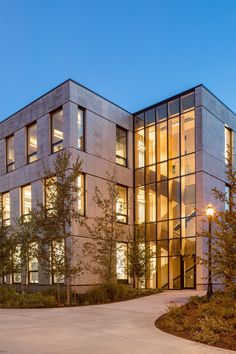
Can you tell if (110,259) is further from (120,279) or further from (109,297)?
(120,279)

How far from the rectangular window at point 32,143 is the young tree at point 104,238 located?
209 inches

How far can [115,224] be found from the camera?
23969 mm

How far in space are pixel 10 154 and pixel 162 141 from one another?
11.1 metres

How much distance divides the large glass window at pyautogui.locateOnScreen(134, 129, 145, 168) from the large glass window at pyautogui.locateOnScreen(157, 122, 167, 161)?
1427 millimetres

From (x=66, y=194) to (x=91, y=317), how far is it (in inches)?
266

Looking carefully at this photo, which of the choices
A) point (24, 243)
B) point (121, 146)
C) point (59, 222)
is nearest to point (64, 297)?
point (59, 222)

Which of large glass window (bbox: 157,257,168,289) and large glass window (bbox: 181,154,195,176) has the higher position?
large glass window (bbox: 181,154,195,176)

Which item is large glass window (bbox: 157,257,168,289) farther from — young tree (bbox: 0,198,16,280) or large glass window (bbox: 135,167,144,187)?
young tree (bbox: 0,198,16,280)

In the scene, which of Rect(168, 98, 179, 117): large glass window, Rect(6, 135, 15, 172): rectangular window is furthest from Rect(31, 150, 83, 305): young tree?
Rect(6, 135, 15, 172): rectangular window

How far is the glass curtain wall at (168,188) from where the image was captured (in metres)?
24.6

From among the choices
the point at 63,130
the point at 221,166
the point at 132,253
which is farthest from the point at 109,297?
the point at 221,166

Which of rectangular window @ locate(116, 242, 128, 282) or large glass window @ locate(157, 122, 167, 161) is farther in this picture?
large glass window @ locate(157, 122, 167, 161)

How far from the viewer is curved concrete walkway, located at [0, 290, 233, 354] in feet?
25.8

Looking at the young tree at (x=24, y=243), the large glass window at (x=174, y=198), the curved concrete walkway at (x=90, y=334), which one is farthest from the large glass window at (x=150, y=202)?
the curved concrete walkway at (x=90, y=334)
